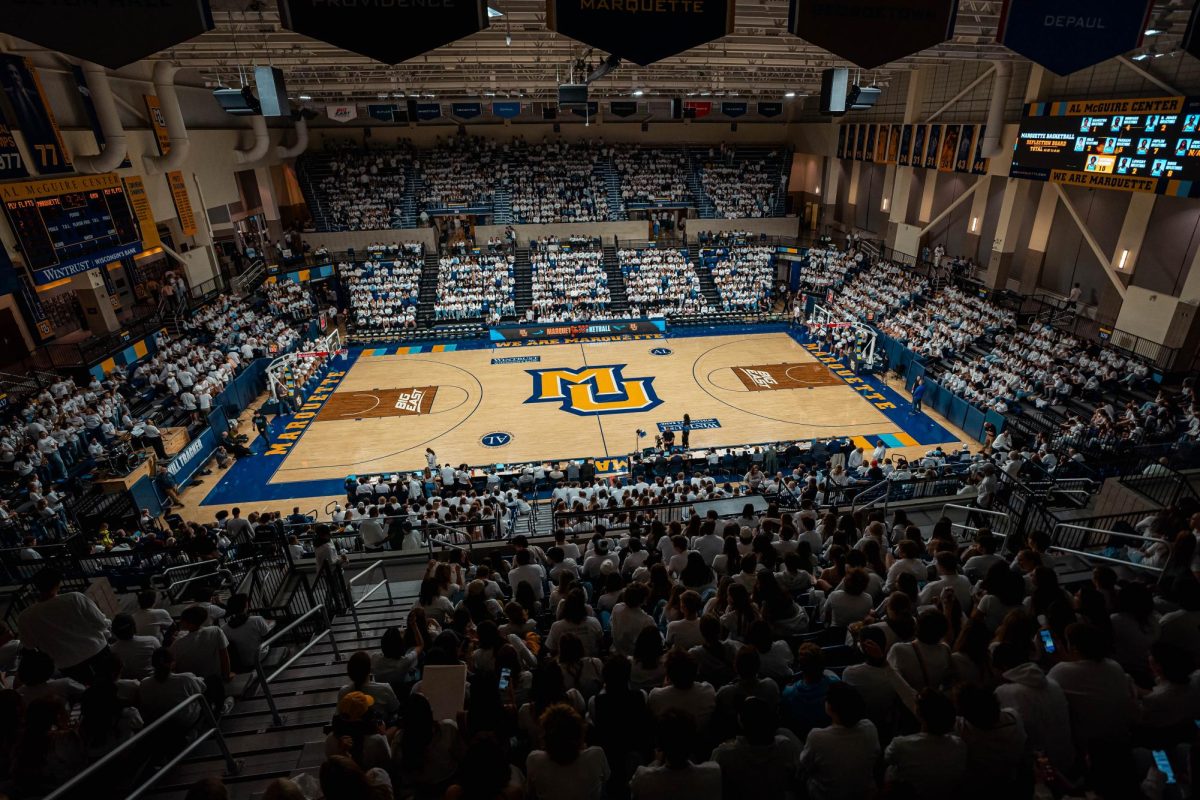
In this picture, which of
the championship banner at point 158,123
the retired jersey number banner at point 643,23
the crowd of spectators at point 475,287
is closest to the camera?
the retired jersey number banner at point 643,23

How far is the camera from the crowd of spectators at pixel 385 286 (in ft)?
99.4

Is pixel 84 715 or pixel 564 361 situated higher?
pixel 84 715

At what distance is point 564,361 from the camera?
26.5 meters

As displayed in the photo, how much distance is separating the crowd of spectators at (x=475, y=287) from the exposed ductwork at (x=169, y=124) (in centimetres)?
1175

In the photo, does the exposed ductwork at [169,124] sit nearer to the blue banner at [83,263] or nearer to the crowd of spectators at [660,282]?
the blue banner at [83,263]

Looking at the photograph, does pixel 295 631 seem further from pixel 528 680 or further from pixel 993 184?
pixel 993 184

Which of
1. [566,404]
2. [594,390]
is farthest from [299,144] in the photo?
[566,404]

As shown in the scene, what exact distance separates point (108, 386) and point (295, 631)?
15.3 metres

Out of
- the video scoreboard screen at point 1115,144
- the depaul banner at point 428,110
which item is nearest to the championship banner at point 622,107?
the depaul banner at point 428,110

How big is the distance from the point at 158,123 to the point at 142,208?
11.7ft

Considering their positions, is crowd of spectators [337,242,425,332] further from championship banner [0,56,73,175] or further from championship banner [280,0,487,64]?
championship banner [280,0,487,64]

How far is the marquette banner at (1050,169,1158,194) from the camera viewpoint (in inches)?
630

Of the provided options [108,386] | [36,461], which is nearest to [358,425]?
[108,386]

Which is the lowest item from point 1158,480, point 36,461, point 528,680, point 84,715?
point 36,461
